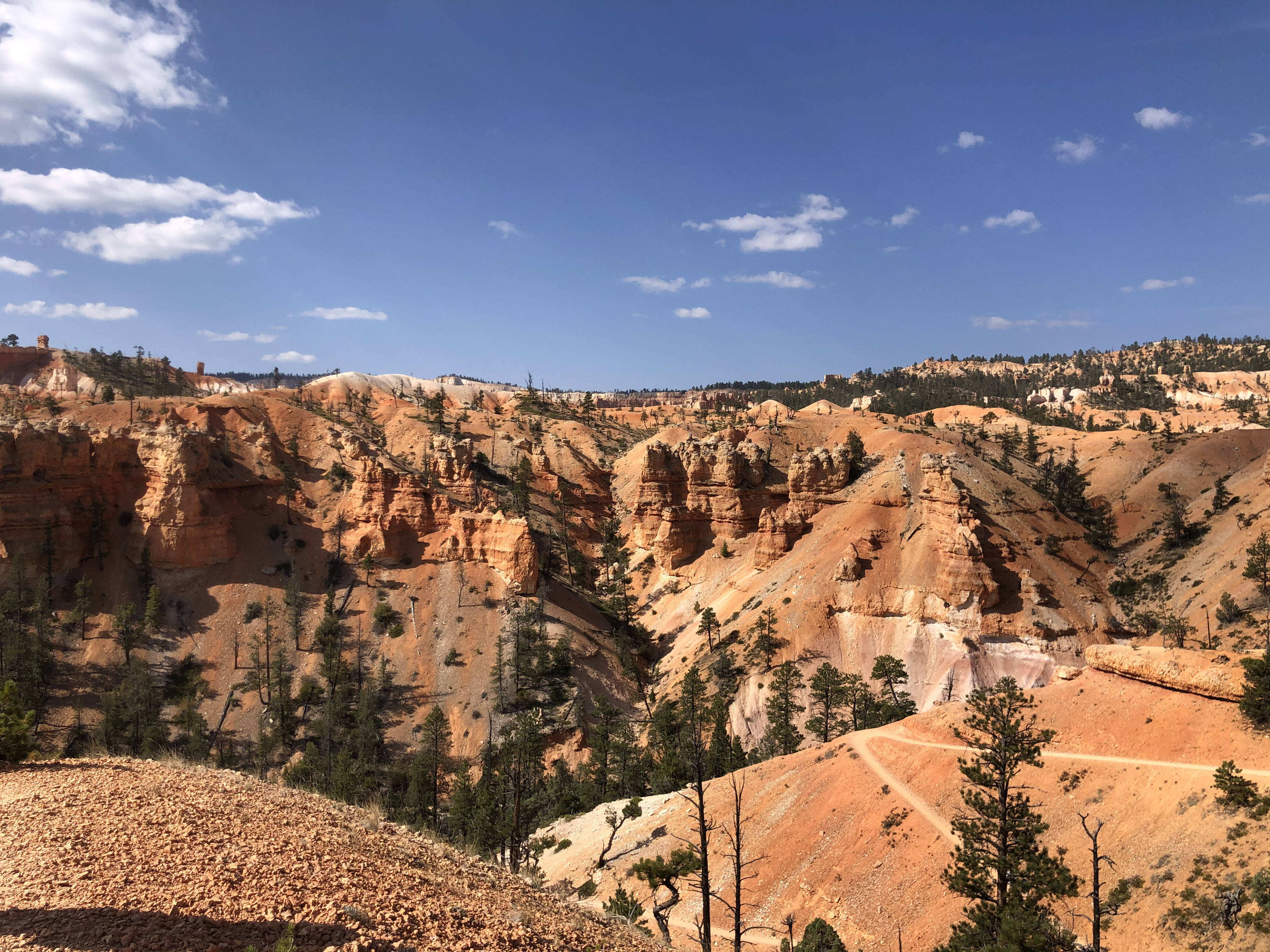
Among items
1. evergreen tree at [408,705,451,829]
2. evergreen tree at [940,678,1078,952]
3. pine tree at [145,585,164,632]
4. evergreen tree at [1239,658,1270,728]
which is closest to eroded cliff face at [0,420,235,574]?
pine tree at [145,585,164,632]

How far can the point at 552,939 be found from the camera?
1245cm

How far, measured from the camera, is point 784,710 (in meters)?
46.7

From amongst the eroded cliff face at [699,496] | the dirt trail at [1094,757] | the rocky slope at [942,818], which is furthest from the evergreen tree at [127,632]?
the dirt trail at [1094,757]

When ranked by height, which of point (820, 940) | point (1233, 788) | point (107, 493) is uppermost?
point (107, 493)

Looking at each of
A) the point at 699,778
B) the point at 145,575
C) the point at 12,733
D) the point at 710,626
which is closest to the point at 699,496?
the point at 710,626

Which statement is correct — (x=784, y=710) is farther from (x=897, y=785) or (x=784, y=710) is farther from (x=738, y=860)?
(x=738, y=860)

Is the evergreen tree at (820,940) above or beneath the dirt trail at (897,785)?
beneath

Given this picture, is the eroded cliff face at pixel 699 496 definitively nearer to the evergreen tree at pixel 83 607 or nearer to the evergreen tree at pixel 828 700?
the evergreen tree at pixel 828 700

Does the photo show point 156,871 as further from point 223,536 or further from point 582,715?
point 223,536

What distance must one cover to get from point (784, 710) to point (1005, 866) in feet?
90.4

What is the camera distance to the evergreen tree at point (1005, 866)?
1814cm

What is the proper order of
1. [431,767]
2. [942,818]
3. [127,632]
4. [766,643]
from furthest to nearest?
1. [766,643]
2. [127,632]
3. [431,767]
4. [942,818]

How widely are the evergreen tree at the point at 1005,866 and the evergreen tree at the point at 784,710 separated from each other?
2251cm

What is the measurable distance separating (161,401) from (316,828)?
81.5 m
